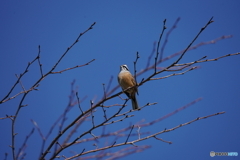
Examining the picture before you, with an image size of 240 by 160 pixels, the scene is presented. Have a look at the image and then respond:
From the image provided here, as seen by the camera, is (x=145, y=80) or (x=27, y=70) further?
(x=145, y=80)

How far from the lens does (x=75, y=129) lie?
341 cm

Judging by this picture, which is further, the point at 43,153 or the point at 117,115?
the point at 117,115

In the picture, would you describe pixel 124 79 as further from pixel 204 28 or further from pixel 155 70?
pixel 204 28

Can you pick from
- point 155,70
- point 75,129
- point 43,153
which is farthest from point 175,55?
point 43,153

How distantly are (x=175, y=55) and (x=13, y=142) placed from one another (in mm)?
2172

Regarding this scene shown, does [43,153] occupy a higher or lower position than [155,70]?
lower

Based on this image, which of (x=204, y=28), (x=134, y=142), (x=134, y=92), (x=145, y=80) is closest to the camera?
(x=204, y=28)

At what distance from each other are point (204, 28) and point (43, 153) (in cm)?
228

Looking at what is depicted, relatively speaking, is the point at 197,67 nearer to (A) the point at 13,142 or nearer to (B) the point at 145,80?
(B) the point at 145,80

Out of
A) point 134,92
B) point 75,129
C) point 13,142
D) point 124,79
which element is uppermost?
point 124,79

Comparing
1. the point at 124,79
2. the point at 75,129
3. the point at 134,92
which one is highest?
the point at 124,79

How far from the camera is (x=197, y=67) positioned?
303 centimetres

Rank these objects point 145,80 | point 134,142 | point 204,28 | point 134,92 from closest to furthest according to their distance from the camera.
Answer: point 204,28 < point 134,142 < point 145,80 < point 134,92

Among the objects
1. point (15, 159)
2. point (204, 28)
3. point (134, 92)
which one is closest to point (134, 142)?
point (15, 159)
